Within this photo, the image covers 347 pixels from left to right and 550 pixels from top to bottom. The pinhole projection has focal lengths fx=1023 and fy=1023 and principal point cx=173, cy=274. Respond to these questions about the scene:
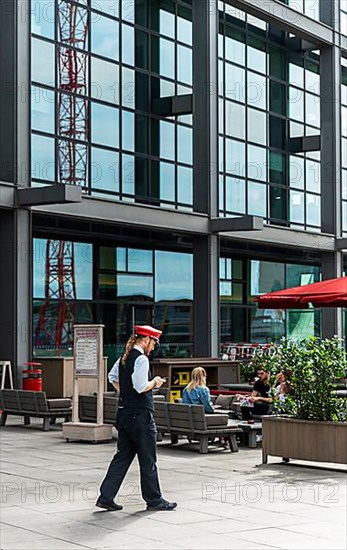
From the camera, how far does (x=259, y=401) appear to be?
1967 centimetres

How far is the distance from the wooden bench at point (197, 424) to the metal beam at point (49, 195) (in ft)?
25.5

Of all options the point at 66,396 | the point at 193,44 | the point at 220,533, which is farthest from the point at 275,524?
the point at 193,44

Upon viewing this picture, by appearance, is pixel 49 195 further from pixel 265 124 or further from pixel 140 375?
pixel 265 124

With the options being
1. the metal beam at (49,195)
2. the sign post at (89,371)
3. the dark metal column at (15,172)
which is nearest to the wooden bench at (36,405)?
the sign post at (89,371)

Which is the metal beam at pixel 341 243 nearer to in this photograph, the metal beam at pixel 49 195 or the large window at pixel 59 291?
the large window at pixel 59 291

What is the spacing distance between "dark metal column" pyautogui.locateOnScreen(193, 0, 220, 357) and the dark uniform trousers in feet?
68.7

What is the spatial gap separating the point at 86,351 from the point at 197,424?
121 inches

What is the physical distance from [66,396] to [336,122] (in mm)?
17498

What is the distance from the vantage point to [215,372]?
97.3 ft

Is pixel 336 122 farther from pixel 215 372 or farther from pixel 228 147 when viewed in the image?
pixel 215 372

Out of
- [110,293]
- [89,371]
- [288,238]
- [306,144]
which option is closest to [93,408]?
[89,371]

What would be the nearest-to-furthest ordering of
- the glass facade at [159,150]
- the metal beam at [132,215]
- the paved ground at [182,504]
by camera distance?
the paved ground at [182,504], the metal beam at [132,215], the glass facade at [159,150]

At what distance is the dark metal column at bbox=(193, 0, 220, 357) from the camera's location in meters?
32.8

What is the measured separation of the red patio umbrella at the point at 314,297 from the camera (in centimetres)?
1677
